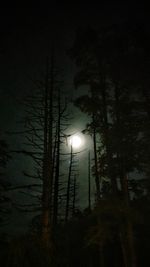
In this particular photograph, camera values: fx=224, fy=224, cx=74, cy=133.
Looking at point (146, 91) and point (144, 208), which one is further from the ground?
point (146, 91)

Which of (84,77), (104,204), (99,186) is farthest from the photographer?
(99,186)

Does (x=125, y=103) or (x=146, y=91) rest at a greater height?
(x=146, y=91)

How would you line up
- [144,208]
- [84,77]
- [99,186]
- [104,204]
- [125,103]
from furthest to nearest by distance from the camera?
[144,208]
[99,186]
[84,77]
[125,103]
[104,204]

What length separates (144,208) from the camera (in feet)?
53.9

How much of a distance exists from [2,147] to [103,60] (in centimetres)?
872

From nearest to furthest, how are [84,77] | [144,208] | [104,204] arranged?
[104,204]
[84,77]
[144,208]

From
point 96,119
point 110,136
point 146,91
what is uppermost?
point 146,91

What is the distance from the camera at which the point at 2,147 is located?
14812mm

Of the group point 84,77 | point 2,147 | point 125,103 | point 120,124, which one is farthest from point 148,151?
point 2,147

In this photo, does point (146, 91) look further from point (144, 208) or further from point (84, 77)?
point (144, 208)

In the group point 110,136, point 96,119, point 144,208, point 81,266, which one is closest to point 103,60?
point 96,119

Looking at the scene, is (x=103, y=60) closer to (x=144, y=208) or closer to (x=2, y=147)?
(x=2, y=147)

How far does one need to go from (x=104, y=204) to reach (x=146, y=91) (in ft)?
24.6

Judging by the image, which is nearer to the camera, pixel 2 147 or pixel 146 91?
pixel 146 91
